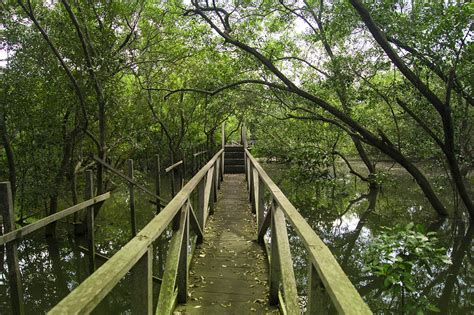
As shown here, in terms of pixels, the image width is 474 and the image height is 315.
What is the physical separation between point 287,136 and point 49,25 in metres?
13.9

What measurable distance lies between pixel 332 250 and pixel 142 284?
794cm

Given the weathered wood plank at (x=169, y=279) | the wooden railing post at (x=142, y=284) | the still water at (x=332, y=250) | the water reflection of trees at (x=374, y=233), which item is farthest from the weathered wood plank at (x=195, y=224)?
the water reflection of trees at (x=374, y=233)

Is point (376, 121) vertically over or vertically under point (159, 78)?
under

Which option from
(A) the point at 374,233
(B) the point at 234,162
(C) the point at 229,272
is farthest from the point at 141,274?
(B) the point at 234,162

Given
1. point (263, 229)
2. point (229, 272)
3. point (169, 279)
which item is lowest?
point (229, 272)

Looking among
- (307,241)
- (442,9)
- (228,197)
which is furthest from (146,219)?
(307,241)

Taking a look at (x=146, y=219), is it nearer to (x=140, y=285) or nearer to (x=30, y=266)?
(x=30, y=266)

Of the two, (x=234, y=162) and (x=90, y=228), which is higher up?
(x=234, y=162)

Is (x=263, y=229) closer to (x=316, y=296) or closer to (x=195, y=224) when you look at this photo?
(x=195, y=224)

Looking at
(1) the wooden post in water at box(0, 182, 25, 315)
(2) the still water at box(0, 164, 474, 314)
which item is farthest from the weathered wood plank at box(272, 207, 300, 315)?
(1) the wooden post in water at box(0, 182, 25, 315)

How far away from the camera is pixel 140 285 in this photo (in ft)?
6.73

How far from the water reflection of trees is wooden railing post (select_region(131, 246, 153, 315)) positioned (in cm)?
270

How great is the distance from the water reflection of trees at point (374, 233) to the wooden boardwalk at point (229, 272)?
62.0 inches

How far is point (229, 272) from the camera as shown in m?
4.29
